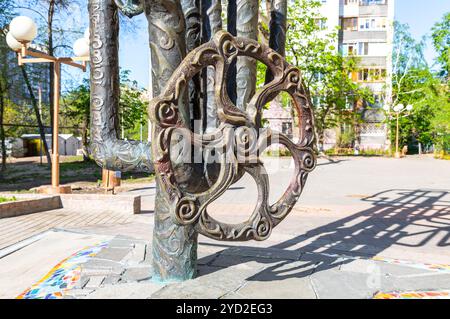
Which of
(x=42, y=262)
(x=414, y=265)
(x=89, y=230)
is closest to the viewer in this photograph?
(x=414, y=265)

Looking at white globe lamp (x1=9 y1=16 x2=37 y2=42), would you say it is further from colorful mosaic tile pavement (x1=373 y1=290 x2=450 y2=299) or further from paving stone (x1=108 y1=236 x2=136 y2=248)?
colorful mosaic tile pavement (x1=373 y1=290 x2=450 y2=299)

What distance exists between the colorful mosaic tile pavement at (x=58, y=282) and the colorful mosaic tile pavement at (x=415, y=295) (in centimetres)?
214

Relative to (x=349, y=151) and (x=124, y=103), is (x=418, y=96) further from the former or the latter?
(x=124, y=103)

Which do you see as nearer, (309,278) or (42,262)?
(309,278)

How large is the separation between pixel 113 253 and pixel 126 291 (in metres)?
1.04

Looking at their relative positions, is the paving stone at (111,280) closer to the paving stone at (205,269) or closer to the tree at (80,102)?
the paving stone at (205,269)

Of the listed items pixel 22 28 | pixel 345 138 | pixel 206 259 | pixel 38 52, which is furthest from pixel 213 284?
pixel 345 138

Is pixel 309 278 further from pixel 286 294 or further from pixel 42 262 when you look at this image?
pixel 42 262

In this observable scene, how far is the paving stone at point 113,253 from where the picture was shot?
3697mm

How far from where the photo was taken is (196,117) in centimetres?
326

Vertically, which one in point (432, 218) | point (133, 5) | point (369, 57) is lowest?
point (432, 218)

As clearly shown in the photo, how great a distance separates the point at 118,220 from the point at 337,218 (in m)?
3.59

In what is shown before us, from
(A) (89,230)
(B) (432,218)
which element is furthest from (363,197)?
(A) (89,230)

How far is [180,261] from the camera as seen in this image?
10.3 ft
